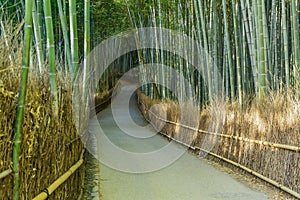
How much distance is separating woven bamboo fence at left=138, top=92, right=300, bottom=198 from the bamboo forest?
0.04 ft

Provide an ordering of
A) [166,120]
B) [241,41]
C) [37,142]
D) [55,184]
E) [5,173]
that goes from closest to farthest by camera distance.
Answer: [5,173] < [37,142] < [55,184] < [241,41] < [166,120]

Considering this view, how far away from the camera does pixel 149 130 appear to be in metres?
11.2

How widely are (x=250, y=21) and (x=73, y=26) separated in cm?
262

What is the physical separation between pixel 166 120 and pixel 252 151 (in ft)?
15.7

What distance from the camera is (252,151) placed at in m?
4.96

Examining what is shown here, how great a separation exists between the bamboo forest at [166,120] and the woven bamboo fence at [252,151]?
0.04ft

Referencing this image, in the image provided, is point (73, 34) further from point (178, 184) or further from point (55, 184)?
point (55, 184)

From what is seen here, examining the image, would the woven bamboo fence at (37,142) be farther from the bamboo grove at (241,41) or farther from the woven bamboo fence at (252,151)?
the bamboo grove at (241,41)

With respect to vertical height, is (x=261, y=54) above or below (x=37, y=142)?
above

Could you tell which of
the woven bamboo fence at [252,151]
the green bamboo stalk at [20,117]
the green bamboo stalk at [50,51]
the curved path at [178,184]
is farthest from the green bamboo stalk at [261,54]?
the green bamboo stalk at [20,117]

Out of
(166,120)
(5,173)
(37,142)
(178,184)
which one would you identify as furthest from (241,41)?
(5,173)

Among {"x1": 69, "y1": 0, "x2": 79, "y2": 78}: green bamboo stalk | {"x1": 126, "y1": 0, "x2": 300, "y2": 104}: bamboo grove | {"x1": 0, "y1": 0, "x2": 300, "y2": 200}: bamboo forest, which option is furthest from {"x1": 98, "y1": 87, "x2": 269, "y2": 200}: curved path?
{"x1": 69, "y1": 0, "x2": 79, "y2": 78}: green bamboo stalk

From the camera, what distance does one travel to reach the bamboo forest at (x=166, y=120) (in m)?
2.24

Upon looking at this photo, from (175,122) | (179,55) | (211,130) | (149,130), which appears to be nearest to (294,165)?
(211,130)
